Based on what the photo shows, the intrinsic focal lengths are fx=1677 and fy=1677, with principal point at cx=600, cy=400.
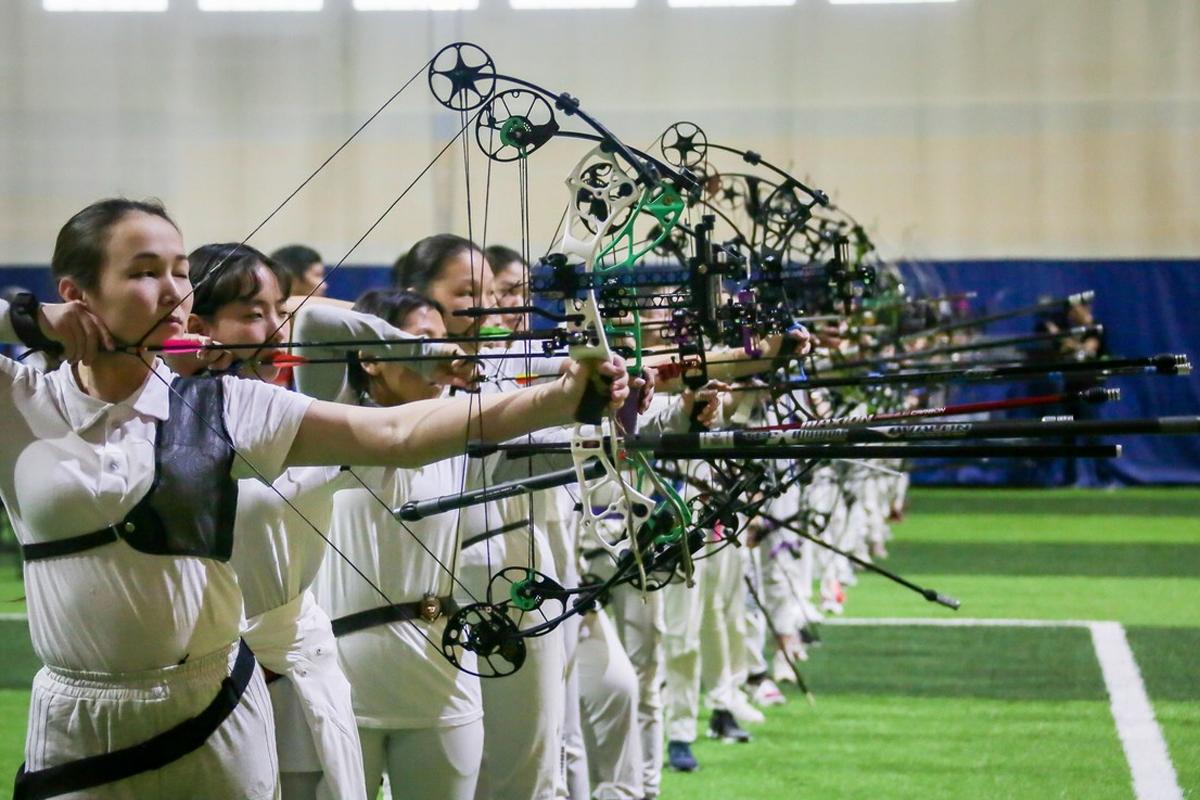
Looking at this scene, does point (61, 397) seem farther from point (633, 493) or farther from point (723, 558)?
point (723, 558)

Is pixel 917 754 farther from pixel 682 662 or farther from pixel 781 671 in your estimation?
pixel 781 671

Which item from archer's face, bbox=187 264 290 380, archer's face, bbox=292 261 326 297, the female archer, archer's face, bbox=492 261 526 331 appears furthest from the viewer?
archer's face, bbox=292 261 326 297

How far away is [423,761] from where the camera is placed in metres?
3.15

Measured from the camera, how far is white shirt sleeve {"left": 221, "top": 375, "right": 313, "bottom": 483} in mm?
2234

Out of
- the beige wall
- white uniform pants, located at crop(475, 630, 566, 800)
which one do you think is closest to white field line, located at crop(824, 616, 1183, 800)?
white uniform pants, located at crop(475, 630, 566, 800)

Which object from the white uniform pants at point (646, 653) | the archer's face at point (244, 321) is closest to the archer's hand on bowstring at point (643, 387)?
the archer's face at point (244, 321)

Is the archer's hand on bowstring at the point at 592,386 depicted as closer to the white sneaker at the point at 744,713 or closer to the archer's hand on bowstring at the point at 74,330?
the archer's hand on bowstring at the point at 74,330

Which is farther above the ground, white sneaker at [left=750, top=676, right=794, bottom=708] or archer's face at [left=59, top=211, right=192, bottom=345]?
archer's face at [left=59, top=211, right=192, bottom=345]

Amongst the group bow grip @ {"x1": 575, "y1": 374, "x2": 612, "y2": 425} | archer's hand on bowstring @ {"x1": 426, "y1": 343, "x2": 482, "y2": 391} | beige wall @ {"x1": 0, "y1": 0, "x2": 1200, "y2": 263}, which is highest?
beige wall @ {"x1": 0, "y1": 0, "x2": 1200, "y2": 263}

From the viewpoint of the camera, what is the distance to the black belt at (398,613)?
10.5 feet

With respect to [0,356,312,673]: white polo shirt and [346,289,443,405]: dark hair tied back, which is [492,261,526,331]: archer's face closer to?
[346,289,443,405]: dark hair tied back

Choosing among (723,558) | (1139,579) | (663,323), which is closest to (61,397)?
(663,323)

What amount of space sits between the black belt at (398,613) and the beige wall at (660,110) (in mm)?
9642

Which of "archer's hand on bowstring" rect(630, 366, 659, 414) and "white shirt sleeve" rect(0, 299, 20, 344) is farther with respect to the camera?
"archer's hand on bowstring" rect(630, 366, 659, 414)
